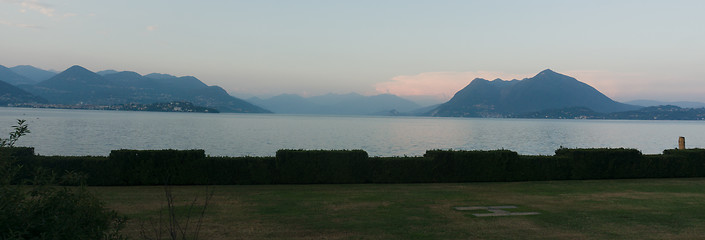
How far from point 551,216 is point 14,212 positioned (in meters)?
11.4

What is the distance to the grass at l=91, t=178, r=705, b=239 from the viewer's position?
374 inches

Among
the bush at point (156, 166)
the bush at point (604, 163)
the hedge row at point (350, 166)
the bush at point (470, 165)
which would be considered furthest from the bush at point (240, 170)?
the bush at point (604, 163)

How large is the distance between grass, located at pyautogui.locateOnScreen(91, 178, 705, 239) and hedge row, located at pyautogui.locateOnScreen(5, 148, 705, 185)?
37.1 inches

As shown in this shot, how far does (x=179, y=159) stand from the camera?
682 inches

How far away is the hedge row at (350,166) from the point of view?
17109 mm

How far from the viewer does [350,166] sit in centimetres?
1811

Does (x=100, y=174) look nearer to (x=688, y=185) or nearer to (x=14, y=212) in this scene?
(x=14, y=212)

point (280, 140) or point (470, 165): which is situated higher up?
point (470, 165)

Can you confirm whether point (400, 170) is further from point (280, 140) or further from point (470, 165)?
point (280, 140)

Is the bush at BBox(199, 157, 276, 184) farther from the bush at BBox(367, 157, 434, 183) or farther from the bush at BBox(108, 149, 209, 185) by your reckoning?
the bush at BBox(367, 157, 434, 183)

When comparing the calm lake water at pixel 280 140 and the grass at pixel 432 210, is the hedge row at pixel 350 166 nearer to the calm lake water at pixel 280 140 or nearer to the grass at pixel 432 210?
the grass at pixel 432 210

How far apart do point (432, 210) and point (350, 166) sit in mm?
6537

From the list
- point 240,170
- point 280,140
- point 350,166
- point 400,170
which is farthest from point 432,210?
point 280,140

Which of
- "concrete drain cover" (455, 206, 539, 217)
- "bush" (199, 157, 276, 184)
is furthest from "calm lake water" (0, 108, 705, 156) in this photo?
"concrete drain cover" (455, 206, 539, 217)
